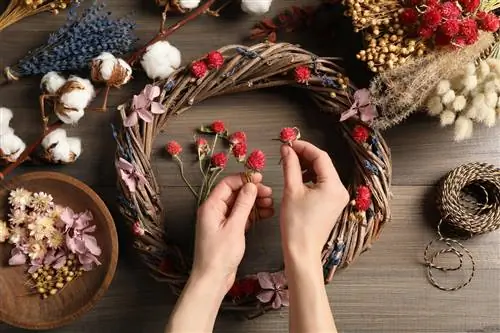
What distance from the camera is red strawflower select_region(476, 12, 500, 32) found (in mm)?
1070

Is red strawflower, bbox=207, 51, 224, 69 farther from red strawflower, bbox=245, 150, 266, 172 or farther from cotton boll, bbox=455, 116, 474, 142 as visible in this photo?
cotton boll, bbox=455, 116, 474, 142

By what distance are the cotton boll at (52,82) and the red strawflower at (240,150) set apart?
359mm

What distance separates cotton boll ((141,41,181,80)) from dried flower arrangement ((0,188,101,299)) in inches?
11.8

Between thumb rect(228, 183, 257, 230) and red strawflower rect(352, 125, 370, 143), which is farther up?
red strawflower rect(352, 125, 370, 143)

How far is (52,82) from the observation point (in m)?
1.22

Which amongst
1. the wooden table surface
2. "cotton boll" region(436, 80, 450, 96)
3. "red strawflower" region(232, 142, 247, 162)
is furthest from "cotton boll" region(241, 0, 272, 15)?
"cotton boll" region(436, 80, 450, 96)

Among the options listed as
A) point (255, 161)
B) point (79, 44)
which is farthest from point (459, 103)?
point (79, 44)

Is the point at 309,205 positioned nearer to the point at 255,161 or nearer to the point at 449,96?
the point at 255,161

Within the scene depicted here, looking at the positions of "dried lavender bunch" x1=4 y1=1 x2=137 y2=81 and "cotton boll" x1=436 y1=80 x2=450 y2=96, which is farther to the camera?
"dried lavender bunch" x1=4 y1=1 x2=137 y2=81

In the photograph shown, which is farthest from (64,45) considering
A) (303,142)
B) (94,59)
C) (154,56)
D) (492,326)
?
(492,326)

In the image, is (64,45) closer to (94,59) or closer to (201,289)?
(94,59)

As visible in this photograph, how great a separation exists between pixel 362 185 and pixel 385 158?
0.07 meters

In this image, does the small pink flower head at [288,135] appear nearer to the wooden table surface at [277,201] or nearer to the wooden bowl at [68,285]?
the wooden table surface at [277,201]

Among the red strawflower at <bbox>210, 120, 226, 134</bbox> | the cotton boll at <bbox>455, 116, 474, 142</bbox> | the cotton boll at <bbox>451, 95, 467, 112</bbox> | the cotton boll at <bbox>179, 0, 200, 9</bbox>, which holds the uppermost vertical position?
the cotton boll at <bbox>179, 0, 200, 9</bbox>
